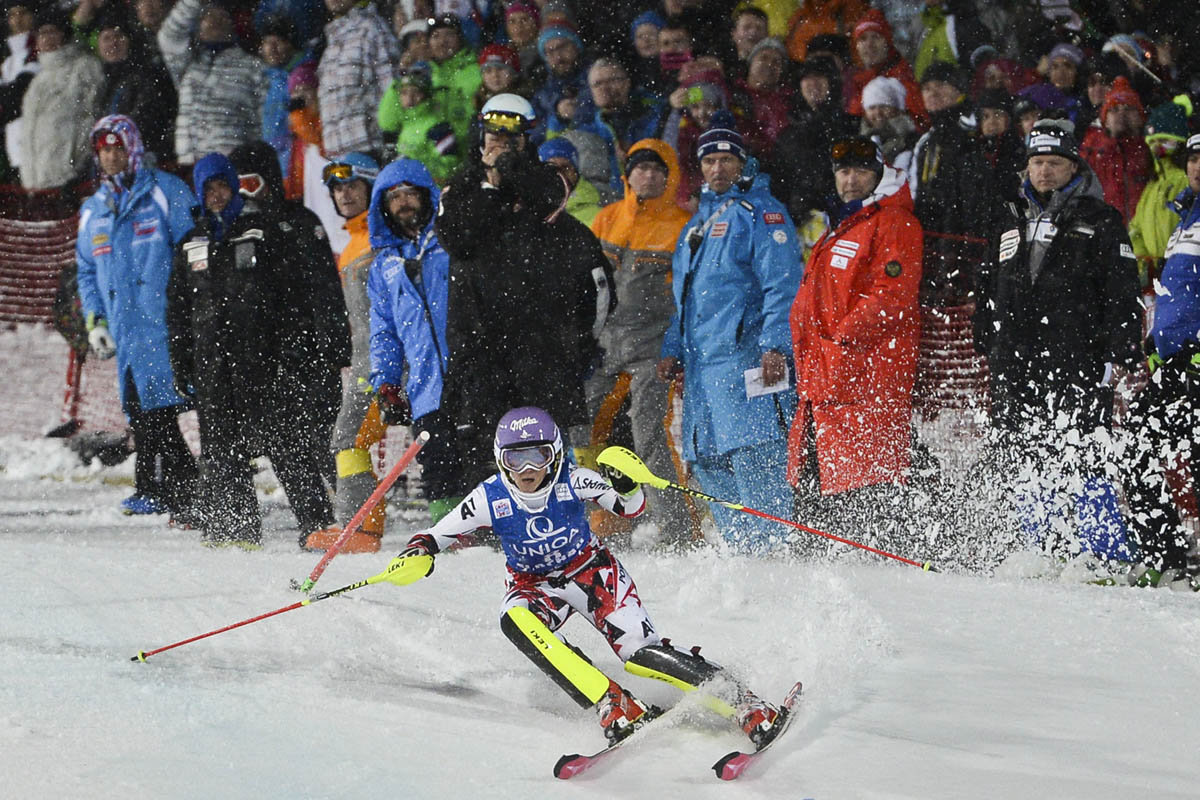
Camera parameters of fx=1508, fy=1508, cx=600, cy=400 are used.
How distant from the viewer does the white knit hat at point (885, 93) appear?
8750mm

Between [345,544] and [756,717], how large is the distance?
376cm

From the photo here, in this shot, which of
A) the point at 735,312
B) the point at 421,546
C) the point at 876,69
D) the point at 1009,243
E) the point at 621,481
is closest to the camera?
the point at 421,546

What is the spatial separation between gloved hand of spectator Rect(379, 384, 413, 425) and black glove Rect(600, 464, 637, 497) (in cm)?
240

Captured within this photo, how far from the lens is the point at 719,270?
24.6ft

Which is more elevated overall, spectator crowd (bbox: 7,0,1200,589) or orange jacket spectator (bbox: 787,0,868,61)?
orange jacket spectator (bbox: 787,0,868,61)

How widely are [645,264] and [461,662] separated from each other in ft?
10.2

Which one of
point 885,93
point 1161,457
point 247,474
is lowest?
point 247,474

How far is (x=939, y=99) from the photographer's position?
8719 millimetres

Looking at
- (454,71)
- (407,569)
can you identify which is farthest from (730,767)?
(454,71)

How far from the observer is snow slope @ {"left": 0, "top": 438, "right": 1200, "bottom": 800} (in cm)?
412

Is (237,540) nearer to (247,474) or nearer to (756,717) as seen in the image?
(247,474)

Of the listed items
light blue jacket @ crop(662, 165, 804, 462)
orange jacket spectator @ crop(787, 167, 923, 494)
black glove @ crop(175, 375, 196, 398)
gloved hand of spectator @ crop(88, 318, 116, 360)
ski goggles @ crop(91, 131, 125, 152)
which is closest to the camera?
orange jacket spectator @ crop(787, 167, 923, 494)

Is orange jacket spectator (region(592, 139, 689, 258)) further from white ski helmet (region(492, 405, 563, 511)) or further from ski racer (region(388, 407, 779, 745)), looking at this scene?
white ski helmet (region(492, 405, 563, 511))

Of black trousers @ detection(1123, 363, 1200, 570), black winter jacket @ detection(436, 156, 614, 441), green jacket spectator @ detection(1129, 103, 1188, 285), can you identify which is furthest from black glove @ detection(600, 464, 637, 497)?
green jacket spectator @ detection(1129, 103, 1188, 285)
